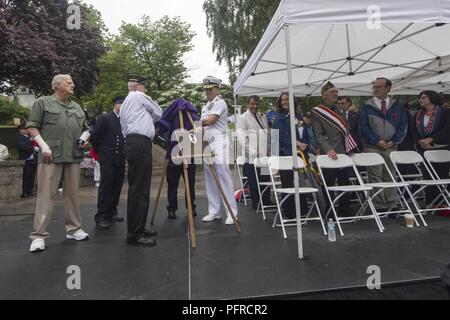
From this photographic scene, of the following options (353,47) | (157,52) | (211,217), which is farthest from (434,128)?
(157,52)

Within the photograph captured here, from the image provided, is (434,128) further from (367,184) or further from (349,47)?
(349,47)

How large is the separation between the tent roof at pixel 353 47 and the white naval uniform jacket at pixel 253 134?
24.0 inches

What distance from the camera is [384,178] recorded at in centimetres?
506

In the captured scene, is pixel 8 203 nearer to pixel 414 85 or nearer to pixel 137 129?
pixel 137 129

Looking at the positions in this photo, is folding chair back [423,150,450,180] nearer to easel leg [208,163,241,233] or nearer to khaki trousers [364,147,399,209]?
khaki trousers [364,147,399,209]

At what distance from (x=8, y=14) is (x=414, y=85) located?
11.2 meters

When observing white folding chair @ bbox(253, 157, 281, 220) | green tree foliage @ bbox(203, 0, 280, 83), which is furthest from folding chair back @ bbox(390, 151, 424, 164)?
green tree foliage @ bbox(203, 0, 280, 83)

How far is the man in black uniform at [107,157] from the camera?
4.81 m

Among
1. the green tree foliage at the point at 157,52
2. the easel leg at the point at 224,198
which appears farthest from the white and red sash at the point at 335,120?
the green tree foliage at the point at 157,52

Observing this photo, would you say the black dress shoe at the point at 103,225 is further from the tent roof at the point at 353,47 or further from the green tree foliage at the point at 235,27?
the green tree foliage at the point at 235,27

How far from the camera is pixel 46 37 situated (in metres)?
10.9

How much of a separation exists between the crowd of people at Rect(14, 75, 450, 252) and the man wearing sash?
0.01m

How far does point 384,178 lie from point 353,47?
234cm

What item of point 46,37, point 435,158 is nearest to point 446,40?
point 435,158
